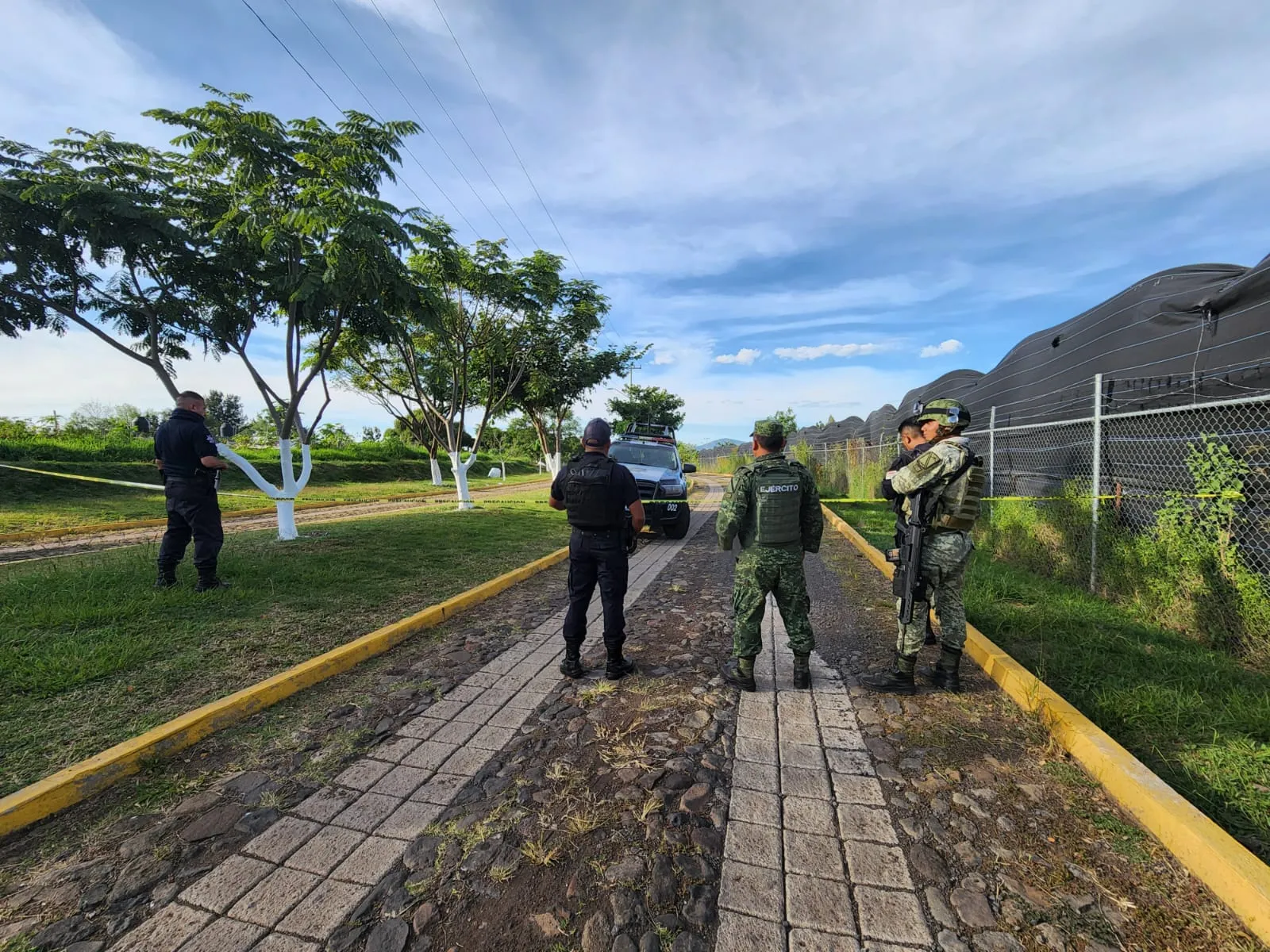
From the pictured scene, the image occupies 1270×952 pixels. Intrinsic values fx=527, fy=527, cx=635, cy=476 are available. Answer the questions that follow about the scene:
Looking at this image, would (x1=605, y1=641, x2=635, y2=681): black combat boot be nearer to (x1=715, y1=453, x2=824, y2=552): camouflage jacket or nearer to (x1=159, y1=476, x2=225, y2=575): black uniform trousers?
(x1=715, y1=453, x2=824, y2=552): camouflage jacket

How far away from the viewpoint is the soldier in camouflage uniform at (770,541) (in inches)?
126

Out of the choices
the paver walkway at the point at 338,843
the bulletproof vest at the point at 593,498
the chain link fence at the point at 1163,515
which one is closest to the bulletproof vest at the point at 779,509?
the bulletproof vest at the point at 593,498

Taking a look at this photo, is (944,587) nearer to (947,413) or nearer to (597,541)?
(947,413)

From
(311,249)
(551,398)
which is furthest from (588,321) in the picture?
(311,249)

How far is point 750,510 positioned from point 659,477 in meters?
5.35

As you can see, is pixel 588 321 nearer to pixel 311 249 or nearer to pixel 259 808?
pixel 311 249

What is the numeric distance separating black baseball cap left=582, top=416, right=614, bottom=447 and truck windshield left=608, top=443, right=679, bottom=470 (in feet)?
18.3

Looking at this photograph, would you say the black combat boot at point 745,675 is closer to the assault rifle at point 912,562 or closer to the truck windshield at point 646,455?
the assault rifle at point 912,562

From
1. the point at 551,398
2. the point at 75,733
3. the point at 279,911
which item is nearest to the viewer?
the point at 279,911

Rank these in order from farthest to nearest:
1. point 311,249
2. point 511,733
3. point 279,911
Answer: point 311,249 → point 511,733 → point 279,911

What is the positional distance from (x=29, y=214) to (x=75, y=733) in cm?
627

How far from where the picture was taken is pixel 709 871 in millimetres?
1871

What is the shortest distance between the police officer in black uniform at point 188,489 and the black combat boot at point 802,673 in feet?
16.4

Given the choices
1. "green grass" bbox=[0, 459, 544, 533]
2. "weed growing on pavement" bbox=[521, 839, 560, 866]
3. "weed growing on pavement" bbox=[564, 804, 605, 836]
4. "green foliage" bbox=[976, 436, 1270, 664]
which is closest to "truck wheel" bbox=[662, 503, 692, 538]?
"green foliage" bbox=[976, 436, 1270, 664]
